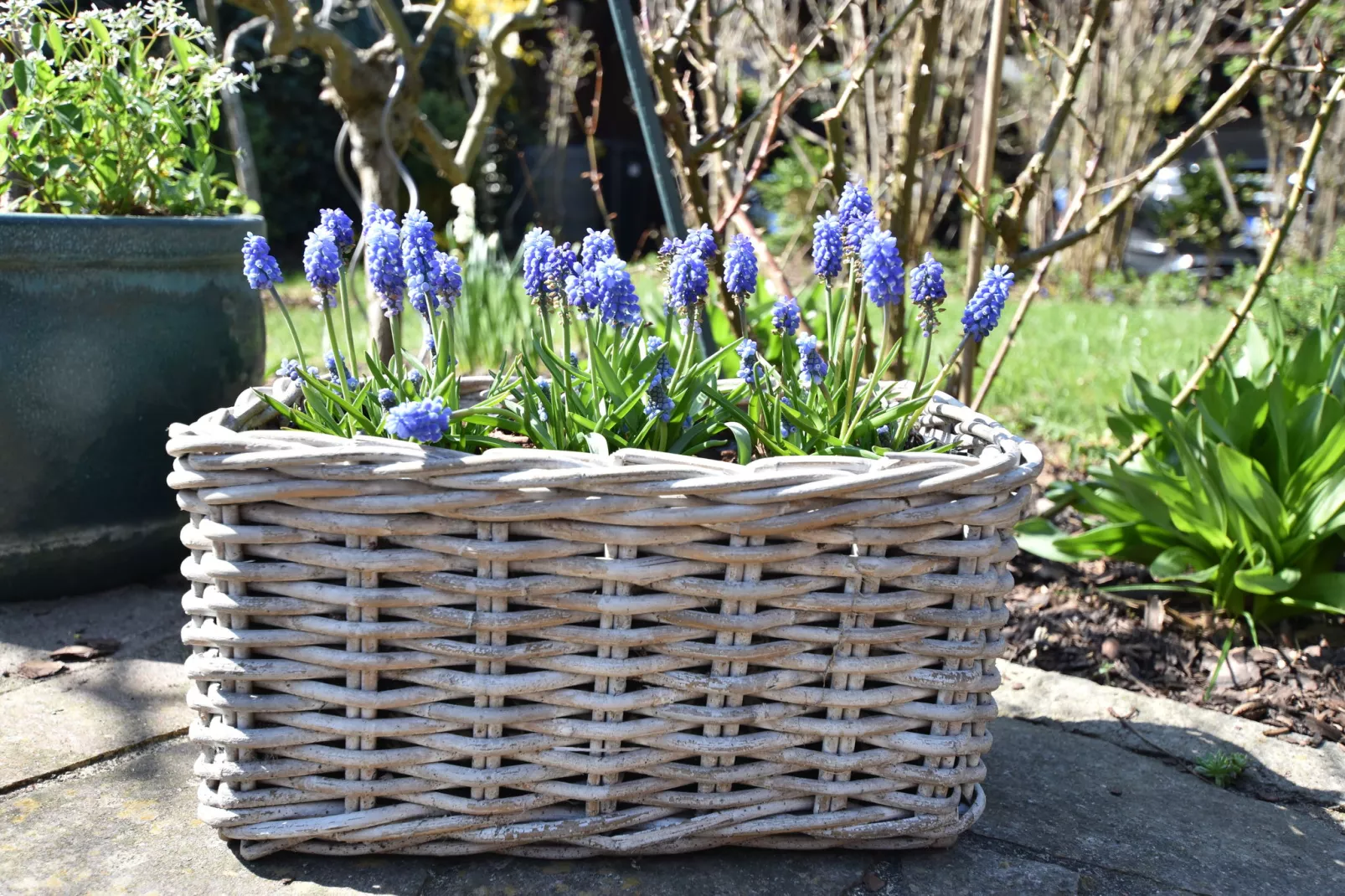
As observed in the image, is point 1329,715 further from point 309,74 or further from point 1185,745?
point 309,74

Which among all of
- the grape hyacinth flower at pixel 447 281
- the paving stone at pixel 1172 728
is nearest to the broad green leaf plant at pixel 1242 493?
the paving stone at pixel 1172 728

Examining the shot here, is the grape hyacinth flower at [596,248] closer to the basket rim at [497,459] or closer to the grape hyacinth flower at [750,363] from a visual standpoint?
the grape hyacinth flower at [750,363]

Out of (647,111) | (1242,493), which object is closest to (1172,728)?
(1242,493)

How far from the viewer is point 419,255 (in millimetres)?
1530

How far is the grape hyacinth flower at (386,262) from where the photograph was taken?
1.49 metres

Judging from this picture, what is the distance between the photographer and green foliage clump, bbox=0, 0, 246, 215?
2.18 meters

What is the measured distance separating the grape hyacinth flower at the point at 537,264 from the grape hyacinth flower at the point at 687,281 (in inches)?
7.2

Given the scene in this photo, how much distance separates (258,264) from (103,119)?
1.01 meters

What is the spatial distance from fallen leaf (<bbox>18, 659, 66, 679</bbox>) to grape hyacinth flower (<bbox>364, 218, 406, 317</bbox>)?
105cm

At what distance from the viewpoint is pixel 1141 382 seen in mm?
2605

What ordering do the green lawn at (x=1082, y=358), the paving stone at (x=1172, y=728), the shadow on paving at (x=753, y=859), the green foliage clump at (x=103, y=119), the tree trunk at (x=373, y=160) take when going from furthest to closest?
Answer: 1. the green lawn at (x=1082, y=358)
2. the tree trunk at (x=373, y=160)
3. the green foliage clump at (x=103, y=119)
4. the paving stone at (x=1172, y=728)
5. the shadow on paving at (x=753, y=859)

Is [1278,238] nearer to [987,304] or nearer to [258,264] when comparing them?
[987,304]

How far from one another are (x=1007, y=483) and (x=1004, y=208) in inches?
53.1

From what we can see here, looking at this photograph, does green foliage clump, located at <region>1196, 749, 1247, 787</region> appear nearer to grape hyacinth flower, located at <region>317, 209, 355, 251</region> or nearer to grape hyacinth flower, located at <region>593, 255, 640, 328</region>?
grape hyacinth flower, located at <region>593, 255, 640, 328</region>
